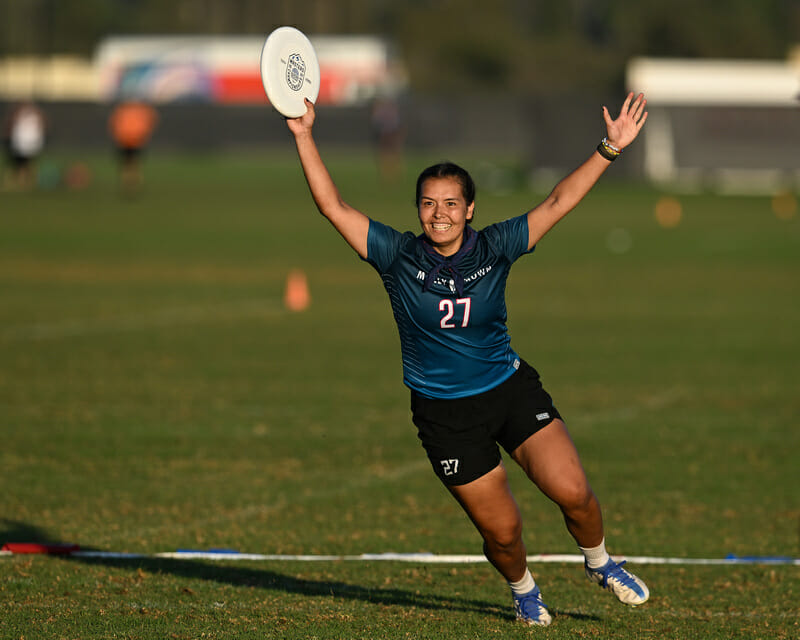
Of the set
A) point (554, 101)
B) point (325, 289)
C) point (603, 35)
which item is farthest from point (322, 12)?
point (325, 289)

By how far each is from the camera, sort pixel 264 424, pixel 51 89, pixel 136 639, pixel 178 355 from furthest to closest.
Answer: pixel 51 89 < pixel 178 355 < pixel 264 424 < pixel 136 639

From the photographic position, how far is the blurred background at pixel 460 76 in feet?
152

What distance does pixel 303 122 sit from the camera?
6.66 metres

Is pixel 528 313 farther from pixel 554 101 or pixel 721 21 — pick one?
pixel 721 21

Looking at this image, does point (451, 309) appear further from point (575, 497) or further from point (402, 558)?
point (402, 558)

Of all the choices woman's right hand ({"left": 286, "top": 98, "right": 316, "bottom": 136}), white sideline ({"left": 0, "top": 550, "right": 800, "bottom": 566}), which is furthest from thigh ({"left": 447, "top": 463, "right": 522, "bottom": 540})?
woman's right hand ({"left": 286, "top": 98, "right": 316, "bottom": 136})

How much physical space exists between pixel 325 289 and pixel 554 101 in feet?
91.5

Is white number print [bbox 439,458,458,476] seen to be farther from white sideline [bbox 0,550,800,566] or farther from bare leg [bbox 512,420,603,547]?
white sideline [bbox 0,550,800,566]

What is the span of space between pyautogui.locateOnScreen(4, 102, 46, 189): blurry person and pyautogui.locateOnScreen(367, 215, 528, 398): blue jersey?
1379 inches

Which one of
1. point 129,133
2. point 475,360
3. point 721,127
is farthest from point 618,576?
point 721,127

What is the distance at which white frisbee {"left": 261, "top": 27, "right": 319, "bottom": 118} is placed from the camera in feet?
21.4

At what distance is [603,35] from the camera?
493 feet

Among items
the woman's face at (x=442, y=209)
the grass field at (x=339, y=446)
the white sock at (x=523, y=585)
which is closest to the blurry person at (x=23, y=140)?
the grass field at (x=339, y=446)

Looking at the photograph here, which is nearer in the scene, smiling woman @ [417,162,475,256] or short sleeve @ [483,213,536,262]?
Result: smiling woman @ [417,162,475,256]
